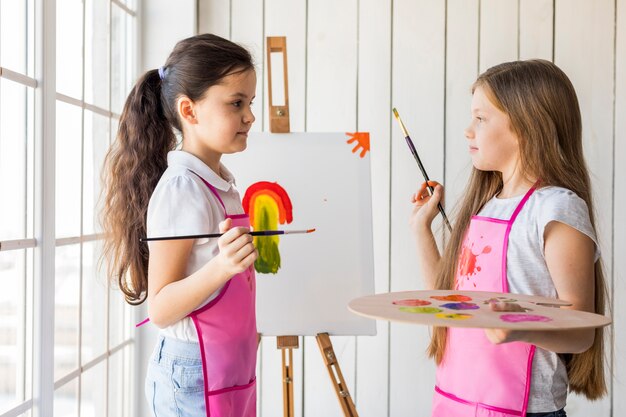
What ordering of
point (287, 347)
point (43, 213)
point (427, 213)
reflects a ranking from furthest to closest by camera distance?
point (287, 347) → point (427, 213) → point (43, 213)

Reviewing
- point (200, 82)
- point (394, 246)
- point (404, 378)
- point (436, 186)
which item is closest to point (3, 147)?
point (200, 82)

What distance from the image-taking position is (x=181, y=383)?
1.57 meters

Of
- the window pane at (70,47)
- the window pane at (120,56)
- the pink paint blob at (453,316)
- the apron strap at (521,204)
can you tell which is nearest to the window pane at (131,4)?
the window pane at (120,56)

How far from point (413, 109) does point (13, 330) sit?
1782 mm

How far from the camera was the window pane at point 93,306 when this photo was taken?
2.34 metres

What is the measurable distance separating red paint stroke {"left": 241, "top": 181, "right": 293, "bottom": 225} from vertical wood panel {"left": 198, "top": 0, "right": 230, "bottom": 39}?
893mm

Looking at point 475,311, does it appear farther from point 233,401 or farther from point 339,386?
point 339,386

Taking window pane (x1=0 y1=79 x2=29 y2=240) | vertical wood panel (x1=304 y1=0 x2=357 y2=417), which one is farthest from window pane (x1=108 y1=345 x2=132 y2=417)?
vertical wood panel (x1=304 y1=0 x2=357 y2=417)

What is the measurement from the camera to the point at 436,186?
2.10 m

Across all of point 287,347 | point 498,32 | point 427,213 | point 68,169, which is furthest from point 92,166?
point 498,32

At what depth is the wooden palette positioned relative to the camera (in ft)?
3.85

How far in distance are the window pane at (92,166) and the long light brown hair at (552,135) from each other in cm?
133

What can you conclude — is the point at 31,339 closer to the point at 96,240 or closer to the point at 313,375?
the point at 96,240

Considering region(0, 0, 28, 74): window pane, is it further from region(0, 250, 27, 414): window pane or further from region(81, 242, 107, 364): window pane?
region(81, 242, 107, 364): window pane
